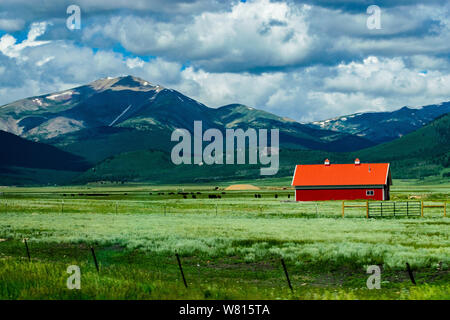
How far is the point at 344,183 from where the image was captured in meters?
104

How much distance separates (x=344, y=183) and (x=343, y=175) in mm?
2570

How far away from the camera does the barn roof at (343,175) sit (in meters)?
102

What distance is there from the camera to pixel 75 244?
36.1 m

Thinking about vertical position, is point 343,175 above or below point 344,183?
above

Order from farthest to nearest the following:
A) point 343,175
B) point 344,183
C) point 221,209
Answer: point 343,175, point 344,183, point 221,209

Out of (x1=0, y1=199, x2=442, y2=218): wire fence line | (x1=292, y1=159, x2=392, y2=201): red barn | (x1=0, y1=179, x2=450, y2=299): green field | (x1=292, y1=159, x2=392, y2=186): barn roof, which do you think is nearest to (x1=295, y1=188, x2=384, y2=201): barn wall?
(x1=292, y1=159, x2=392, y2=201): red barn

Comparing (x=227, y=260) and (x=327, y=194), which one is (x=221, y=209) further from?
(x=227, y=260)

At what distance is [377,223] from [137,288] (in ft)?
120

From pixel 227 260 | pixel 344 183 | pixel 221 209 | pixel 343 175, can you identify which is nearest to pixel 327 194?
pixel 344 183

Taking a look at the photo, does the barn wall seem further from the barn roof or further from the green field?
the green field

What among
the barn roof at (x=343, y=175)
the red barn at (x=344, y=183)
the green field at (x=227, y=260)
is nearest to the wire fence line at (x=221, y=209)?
the red barn at (x=344, y=183)

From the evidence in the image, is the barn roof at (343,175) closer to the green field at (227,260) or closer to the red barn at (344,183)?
the red barn at (344,183)
